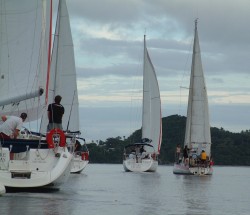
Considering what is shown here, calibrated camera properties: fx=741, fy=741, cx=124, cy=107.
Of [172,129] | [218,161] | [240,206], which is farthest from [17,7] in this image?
[218,161]

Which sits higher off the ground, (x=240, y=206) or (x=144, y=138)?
(x=144, y=138)

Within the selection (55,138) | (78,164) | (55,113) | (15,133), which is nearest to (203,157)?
(78,164)

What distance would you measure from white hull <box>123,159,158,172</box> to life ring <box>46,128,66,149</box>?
31.7 metres

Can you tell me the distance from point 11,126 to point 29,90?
1.13 meters

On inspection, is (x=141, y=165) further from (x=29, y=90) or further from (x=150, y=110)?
(x=29, y=90)

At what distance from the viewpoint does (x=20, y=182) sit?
1891cm

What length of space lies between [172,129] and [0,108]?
3377 inches

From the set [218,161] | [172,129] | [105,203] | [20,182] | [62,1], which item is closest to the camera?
[105,203]

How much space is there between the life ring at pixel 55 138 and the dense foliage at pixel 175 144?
8513 centimetres

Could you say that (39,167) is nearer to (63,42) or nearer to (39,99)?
(39,99)

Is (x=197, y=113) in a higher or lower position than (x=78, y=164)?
higher

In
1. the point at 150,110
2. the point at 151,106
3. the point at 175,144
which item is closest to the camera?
the point at 150,110

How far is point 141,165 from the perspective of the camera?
5178 centimetres

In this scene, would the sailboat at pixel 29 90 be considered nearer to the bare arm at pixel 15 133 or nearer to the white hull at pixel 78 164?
the bare arm at pixel 15 133
